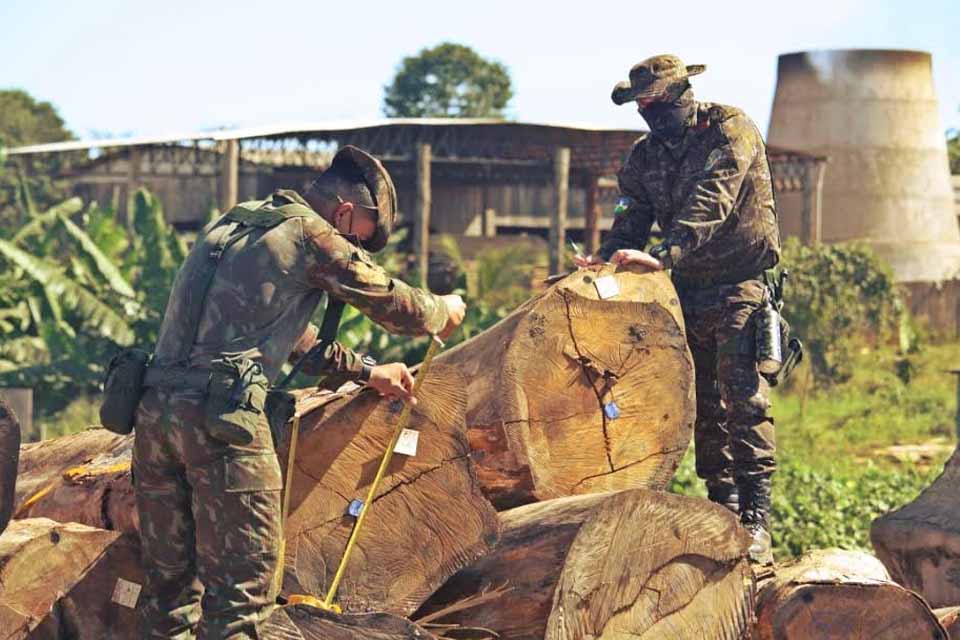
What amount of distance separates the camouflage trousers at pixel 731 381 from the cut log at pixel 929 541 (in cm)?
116

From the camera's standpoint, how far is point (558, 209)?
21.9 meters

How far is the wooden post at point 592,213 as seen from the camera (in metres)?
25.0

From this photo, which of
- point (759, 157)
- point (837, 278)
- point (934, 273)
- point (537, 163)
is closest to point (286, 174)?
point (537, 163)

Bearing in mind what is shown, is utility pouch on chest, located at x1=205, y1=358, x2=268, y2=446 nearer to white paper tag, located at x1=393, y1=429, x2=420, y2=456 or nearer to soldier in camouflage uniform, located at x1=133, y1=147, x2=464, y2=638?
soldier in camouflage uniform, located at x1=133, y1=147, x2=464, y2=638

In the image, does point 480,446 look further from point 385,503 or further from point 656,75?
point 656,75

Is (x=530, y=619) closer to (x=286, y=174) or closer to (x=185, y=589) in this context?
(x=185, y=589)

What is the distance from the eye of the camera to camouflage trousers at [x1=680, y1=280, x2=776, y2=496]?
249 inches

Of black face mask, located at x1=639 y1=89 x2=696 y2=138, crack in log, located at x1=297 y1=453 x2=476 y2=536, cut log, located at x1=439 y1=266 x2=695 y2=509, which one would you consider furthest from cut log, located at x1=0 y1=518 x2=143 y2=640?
black face mask, located at x1=639 y1=89 x2=696 y2=138

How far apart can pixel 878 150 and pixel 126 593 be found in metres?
28.4

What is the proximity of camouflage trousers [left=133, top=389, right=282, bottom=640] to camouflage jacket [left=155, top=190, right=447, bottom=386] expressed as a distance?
196mm

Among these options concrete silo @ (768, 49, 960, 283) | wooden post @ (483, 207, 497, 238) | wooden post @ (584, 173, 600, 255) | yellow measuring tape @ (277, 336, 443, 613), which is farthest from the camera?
concrete silo @ (768, 49, 960, 283)

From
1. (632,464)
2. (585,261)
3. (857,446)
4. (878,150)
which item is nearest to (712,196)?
(585,261)

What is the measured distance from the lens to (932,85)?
33156 mm

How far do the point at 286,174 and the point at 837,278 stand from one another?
9.19 metres
